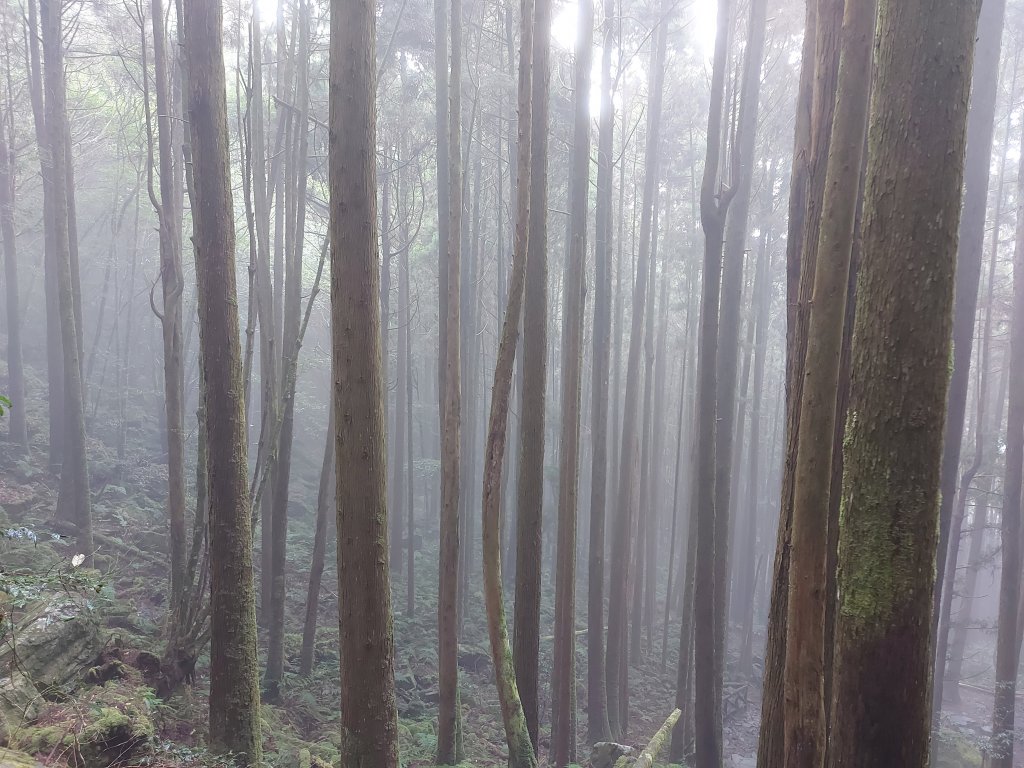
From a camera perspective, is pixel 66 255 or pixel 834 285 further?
pixel 66 255

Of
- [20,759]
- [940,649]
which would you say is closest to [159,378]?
[20,759]

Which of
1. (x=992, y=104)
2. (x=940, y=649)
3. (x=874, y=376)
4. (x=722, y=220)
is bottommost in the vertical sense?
(x=940, y=649)

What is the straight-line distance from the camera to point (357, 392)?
4312 millimetres

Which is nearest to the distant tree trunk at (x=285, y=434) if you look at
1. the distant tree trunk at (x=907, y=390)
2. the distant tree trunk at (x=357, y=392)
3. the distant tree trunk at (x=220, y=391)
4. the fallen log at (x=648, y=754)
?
the distant tree trunk at (x=220, y=391)

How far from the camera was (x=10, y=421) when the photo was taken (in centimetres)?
1561

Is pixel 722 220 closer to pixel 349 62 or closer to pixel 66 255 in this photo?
pixel 349 62

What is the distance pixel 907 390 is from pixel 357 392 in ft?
10.4

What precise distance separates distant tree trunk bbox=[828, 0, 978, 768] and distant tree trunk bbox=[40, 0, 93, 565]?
11332 mm

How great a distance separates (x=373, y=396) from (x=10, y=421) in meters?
15.9

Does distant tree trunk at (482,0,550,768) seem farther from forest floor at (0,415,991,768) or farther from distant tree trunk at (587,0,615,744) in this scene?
distant tree trunk at (587,0,615,744)

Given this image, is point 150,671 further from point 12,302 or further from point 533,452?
point 12,302

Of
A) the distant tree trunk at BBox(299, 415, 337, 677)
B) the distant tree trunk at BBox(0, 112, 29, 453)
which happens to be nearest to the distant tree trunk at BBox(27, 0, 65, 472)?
the distant tree trunk at BBox(0, 112, 29, 453)

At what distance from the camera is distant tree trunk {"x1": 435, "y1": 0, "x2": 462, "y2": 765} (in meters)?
7.52

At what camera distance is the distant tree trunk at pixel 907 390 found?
2420 mm
